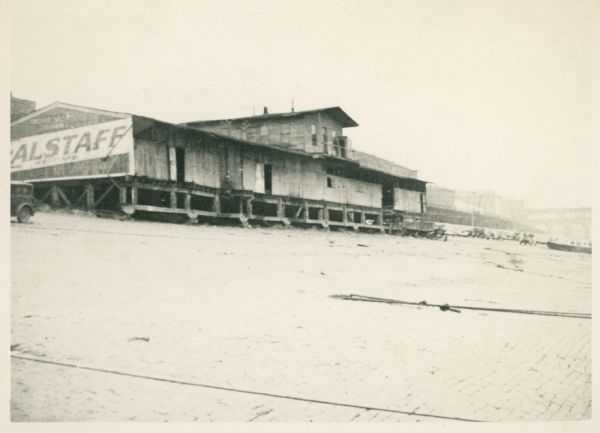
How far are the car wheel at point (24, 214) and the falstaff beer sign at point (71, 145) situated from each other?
0.46 meters

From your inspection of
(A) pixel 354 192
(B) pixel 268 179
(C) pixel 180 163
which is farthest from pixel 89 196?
(A) pixel 354 192

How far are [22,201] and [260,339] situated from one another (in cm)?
312

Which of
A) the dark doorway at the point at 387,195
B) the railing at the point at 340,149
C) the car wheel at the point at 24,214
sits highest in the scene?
the railing at the point at 340,149

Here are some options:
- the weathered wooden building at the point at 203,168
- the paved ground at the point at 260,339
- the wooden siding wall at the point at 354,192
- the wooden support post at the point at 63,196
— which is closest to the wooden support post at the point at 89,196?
the weathered wooden building at the point at 203,168

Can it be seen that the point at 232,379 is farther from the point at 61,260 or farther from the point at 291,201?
the point at 291,201

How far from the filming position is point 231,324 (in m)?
4.90

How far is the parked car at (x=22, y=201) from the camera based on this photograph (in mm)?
5238

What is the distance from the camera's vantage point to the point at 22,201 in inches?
211

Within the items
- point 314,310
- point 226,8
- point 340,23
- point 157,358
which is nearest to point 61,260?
point 157,358

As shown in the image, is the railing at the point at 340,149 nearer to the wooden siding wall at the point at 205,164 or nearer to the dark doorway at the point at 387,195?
the dark doorway at the point at 387,195

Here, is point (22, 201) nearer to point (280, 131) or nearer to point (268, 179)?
point (268, 179)

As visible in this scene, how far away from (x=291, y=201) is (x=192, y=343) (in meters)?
10.4

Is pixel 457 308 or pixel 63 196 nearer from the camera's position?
pixel 457 308

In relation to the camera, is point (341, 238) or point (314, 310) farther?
point (341, 238)
